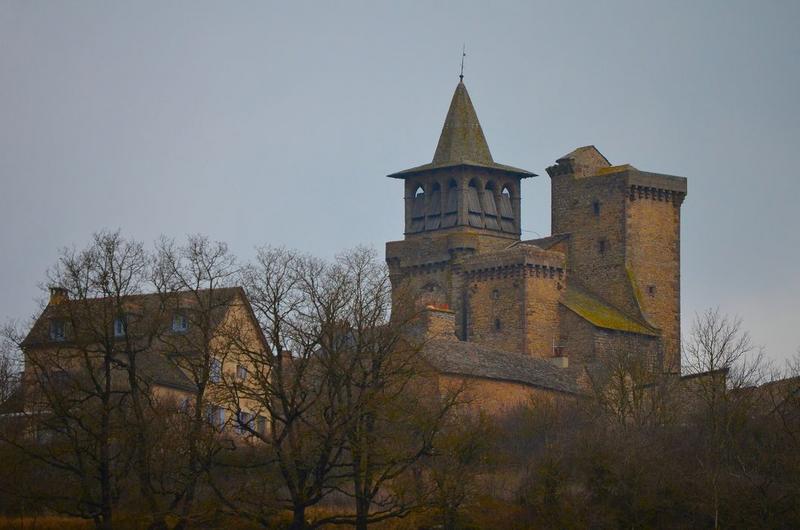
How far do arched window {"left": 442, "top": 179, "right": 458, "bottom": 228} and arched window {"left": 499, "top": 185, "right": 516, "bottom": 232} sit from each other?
2552mm

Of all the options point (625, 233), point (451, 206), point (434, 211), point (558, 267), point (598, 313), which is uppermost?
point (451, 206)

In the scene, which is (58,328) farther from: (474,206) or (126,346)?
(474,206)

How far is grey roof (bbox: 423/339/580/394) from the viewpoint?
91.1 m

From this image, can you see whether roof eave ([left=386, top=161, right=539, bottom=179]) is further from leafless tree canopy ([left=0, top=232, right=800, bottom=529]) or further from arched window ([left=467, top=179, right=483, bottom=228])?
leafless tree canopy ([left=0, top=232, right=800, bottom=529])

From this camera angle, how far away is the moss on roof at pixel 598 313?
102 metres

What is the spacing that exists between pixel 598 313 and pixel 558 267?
282 cm

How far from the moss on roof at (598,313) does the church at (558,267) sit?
8 centimetres

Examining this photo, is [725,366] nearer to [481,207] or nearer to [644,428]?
[644,428]

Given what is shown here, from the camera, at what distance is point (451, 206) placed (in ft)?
368

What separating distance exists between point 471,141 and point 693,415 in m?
31.0

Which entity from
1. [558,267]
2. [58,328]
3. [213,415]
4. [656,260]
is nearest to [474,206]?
[558,267]

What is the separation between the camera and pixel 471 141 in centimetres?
11344

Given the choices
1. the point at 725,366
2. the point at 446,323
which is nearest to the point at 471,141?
the point at 446,323

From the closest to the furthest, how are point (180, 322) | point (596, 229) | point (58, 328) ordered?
point (58, 328)
point (180, 322)
point (596, 229)
